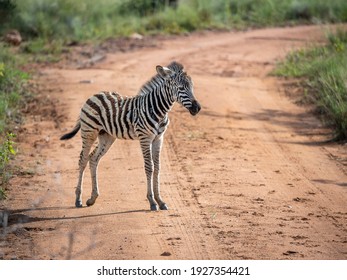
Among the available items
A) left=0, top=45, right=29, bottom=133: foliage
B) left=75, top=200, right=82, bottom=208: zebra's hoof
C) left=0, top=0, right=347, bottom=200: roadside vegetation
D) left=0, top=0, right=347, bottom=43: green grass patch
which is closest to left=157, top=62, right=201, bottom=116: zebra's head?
left=75, top=200, right=82, bottom=208: zebra's hoof

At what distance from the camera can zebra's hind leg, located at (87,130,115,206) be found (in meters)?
10.5

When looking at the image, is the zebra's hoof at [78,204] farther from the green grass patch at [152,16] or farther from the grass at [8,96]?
the green grass patch at [152,16]

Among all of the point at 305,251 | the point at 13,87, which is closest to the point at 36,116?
the point at 13,87

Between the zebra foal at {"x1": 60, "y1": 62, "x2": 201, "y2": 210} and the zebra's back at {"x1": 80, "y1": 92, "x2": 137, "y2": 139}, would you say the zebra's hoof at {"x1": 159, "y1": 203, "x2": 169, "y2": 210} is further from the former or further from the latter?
the zebra's back at {"x1": 80, "y1": 92, "x2": 137, "y2": 139}

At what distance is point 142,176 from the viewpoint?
11883mm

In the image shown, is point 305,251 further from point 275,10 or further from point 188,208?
point 275,10

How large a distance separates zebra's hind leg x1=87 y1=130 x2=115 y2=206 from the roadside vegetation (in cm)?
513

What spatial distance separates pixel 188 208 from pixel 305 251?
6.76ft

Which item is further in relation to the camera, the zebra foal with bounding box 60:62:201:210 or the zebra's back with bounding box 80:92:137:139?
the zebra's back with bounding box 80:92:137:139

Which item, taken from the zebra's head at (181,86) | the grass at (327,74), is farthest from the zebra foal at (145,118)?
the grass at (327,74)

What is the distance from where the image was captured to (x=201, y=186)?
11250 mm

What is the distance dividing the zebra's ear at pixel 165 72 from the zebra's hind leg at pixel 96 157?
1.24m

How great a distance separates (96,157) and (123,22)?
50.1ft

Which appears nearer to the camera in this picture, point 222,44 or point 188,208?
point 188,208
